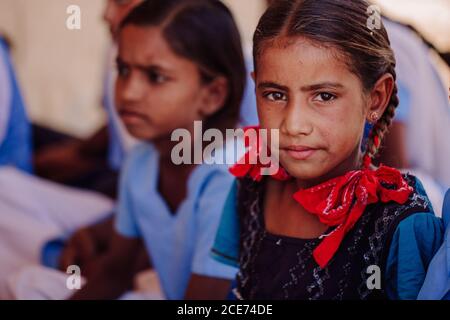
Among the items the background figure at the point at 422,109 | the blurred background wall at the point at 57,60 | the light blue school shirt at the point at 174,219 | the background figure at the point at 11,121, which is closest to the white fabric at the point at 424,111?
the background figure at the point at 422,109

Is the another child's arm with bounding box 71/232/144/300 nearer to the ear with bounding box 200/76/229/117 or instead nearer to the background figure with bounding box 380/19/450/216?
the ear with bounding box 200/76/229/117

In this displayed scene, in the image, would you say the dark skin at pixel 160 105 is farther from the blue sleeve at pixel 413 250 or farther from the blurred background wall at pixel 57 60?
the blurred background wall at pixel 57 60

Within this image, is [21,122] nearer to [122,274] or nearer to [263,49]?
[122,274]

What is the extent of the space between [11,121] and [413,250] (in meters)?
1.52

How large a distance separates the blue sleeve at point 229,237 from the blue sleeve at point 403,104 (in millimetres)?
801

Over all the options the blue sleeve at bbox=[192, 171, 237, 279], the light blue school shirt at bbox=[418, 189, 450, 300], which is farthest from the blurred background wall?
the light blue school shirt at bbox=[418, 189, 450, 300]

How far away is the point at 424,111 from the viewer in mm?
1899

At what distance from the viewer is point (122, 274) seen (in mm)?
1572

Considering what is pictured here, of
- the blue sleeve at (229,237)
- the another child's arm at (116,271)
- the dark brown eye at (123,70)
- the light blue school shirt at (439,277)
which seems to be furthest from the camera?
the another child's arm at (116,271)

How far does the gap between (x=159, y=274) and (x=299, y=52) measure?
0.72m

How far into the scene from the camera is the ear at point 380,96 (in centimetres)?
92

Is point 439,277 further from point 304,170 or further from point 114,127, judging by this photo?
point 114,127

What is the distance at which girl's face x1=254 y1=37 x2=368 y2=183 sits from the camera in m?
0.89

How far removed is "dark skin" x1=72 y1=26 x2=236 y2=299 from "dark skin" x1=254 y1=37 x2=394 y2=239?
0.41 meters
